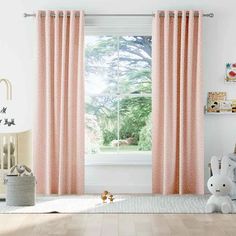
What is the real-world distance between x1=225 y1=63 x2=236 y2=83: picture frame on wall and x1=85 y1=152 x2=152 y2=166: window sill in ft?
3.86

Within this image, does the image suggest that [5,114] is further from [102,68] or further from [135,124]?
[135,124]

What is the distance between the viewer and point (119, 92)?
684 cm

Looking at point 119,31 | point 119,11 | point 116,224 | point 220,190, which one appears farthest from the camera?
point 119,31

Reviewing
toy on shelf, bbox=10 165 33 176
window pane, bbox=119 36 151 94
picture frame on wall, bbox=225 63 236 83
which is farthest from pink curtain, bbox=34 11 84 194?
picture frame on wall, bbox=225 63 236 83

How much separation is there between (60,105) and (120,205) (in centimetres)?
139

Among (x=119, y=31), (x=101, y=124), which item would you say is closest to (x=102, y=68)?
(x=119, y=31)

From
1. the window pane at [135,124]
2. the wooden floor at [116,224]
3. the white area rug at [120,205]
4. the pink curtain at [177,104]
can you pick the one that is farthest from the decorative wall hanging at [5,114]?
the wooden floor at [116,224]

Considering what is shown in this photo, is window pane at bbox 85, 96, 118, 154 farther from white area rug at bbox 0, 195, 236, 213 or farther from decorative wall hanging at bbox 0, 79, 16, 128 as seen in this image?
decorative wall hanging at bbox 0, 79, 16, 128

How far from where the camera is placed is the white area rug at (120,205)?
542cm

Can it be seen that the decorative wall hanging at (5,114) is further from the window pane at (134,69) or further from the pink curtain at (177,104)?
the pink curtain at (177,104)

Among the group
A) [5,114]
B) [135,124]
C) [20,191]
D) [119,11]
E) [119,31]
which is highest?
[119,11]

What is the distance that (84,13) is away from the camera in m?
6.55

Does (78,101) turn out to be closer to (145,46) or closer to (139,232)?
(145,46)

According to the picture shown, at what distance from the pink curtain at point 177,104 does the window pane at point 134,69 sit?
0.30 m
